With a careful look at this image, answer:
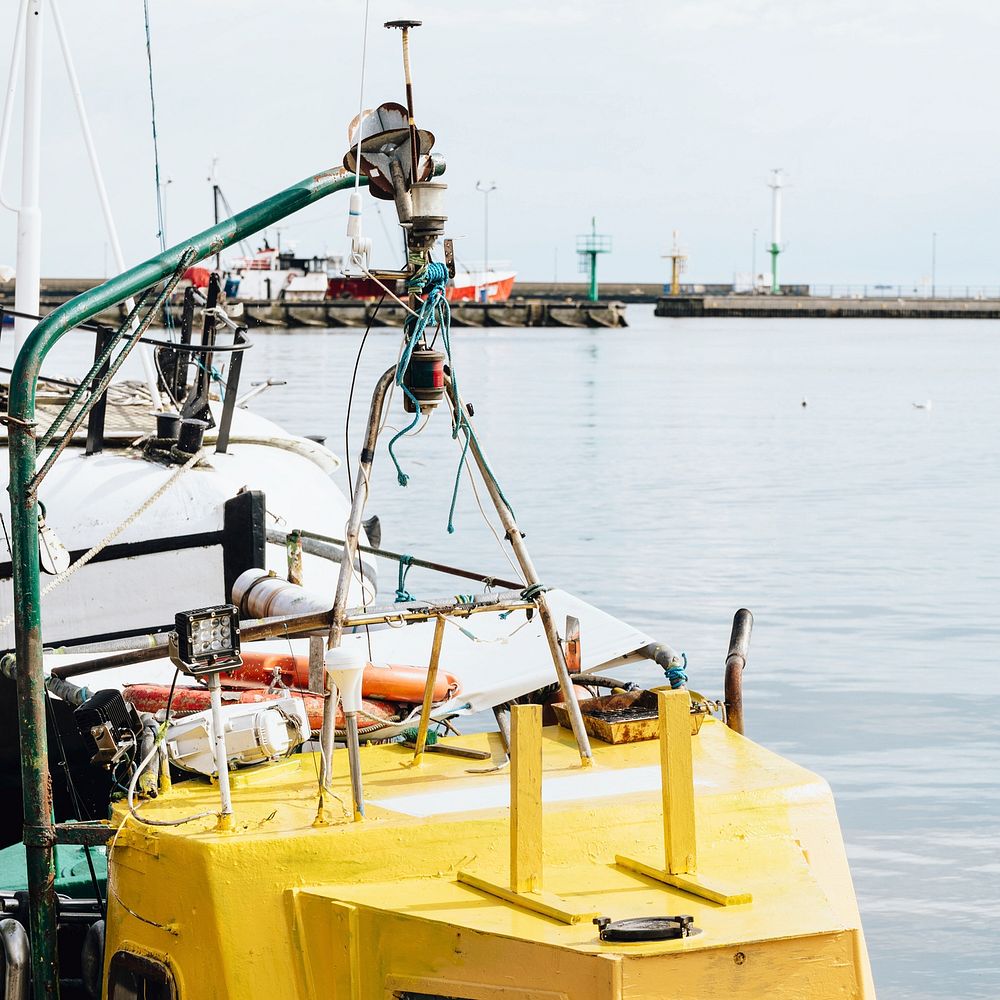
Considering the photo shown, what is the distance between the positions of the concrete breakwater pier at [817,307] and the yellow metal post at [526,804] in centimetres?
11858

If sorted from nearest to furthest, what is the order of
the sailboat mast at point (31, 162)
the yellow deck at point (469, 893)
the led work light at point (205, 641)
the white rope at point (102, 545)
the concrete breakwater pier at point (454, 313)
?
the yellow deck at point (469, 893), the led work light at point (205, 641), the white rope at point (102, 545), the sailboat mast at point (31, 162), the concrete breakwater pier at point (454, 313)

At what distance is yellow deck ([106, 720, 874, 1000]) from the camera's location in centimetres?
432

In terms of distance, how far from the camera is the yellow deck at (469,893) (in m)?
4.32

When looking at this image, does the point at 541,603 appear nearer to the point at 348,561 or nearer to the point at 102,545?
the point at 348,561

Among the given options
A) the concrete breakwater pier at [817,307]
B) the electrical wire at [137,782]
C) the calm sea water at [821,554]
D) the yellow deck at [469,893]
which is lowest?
the calm sea water at [821,554]

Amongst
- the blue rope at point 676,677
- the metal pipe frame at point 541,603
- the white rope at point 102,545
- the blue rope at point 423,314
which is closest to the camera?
the blue rope at point 423,314

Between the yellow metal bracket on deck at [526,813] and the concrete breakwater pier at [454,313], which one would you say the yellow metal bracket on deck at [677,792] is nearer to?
the yellow metal bracket on deck at [526,813]

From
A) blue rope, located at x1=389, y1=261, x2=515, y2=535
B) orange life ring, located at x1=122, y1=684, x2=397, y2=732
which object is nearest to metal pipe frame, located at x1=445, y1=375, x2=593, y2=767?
blue rope, located at x1=389, y1=261, x2=515, y2=535

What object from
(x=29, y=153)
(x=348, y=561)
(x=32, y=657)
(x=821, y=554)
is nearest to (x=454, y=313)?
(x=821, y=554)

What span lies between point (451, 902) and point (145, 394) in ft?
32.7

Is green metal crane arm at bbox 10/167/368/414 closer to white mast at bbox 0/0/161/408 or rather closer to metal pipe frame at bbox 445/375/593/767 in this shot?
metal pipe frame at bbox 445/375/593/767

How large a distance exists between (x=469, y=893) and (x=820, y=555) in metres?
16.9

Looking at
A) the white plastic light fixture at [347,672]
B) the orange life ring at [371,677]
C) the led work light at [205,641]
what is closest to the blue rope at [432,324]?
the white plastic light fixture at [347,672]

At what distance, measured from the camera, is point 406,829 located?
15.9ft
